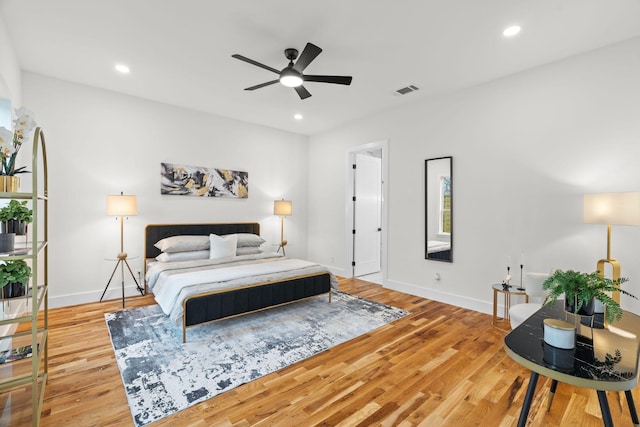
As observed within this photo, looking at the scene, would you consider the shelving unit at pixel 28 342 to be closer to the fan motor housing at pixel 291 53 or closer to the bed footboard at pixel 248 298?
the bed footboard at pixel 248 298

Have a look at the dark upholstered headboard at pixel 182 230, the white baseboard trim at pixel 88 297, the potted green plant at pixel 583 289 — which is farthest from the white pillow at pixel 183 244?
the potted green plant at pixel 583 289

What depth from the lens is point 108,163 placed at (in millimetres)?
4332

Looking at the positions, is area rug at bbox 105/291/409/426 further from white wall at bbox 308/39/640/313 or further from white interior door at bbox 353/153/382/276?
white interior door at bbox 353/153/382/276

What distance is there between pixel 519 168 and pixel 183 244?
4.63 metres

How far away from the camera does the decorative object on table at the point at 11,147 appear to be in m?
1.63

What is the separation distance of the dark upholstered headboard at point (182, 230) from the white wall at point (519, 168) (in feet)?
8.94

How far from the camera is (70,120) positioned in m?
4.03

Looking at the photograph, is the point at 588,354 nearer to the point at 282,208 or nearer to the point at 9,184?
the point at 9,184

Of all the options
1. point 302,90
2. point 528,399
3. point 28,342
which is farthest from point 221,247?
point 528,399

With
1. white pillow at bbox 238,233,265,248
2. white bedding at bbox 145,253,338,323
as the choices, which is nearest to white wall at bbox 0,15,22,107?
white bedding at bbox 145,253,338,323

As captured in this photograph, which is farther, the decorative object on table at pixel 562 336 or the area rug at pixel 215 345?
the area rug at pixel 215 345

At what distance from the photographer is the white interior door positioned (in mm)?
5941

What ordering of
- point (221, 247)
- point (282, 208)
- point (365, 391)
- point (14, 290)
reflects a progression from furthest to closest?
point (282, 208) < point (221, 247) < point (365, 391) < point (14, 290)

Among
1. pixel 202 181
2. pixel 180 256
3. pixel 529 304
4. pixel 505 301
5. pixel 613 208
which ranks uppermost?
pixel 202 181
